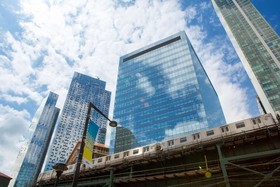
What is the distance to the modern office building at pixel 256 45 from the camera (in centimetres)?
8819

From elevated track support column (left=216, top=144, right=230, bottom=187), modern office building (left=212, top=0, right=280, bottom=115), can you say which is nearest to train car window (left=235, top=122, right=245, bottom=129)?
elevated track support column (left=216, top=144, right=230, bottom=187)

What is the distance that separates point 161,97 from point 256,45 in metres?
65.1

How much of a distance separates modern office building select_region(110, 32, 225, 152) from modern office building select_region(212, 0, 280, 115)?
2578cm

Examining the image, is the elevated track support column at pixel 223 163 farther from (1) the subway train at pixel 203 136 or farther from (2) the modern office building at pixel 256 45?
(2) the modern office building at pixel 256 45

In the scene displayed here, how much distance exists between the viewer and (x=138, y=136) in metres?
84.9

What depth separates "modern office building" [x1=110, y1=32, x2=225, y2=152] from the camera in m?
77.8

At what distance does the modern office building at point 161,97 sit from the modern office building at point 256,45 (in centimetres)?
2578

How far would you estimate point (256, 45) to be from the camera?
108 meters

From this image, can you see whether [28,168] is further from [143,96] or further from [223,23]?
[223,23]

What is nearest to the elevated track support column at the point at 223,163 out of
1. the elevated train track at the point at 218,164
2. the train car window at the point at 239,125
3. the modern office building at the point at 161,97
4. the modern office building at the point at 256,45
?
the elevated train track at the point at 218,164

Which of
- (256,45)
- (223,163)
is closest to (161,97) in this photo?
(256,45)

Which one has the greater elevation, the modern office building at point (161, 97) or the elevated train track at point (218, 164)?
the modern office building at point (161, 97)

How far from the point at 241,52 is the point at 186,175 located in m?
112

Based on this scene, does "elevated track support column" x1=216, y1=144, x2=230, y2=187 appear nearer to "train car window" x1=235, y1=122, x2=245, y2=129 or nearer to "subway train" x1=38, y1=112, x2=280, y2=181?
"subway train" x1=38, y1=112, x2=280, y2=181
